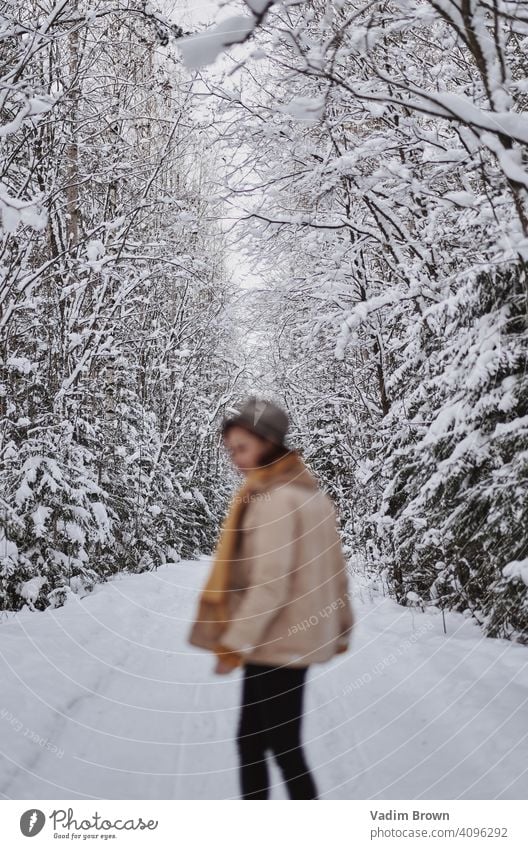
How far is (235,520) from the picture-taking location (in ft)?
6.08

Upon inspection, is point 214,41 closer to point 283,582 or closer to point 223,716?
point 283,582

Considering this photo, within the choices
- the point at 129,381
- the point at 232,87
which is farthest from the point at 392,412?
the point at 129,381

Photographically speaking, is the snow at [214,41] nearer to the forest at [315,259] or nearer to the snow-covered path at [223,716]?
the forest at [315,259]

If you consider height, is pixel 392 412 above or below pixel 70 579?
above

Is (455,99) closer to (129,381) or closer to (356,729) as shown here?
(356,729)

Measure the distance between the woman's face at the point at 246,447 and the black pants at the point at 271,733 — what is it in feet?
2.25

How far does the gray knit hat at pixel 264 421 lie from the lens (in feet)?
6.54

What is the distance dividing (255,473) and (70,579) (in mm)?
4632

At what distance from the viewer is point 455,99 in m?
2.02

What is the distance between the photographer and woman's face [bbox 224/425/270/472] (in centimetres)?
198

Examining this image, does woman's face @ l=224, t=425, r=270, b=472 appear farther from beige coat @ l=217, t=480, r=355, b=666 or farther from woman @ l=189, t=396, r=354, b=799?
beige coat @ l=217, t=480, r=355, b=666

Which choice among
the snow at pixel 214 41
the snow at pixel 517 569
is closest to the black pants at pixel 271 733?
the snow at pixel 517 569
